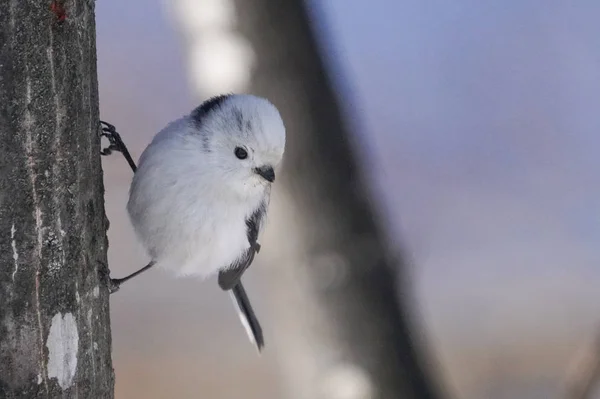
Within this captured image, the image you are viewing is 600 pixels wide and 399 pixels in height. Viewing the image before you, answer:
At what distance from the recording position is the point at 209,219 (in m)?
0.97

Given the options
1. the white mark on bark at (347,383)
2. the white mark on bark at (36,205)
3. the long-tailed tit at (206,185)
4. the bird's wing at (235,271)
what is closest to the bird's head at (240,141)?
the long-tailed tit at (206,185)

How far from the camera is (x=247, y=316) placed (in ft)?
3.97

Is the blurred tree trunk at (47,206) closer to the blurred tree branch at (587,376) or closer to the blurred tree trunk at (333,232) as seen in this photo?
the blurred tree trunk at (333,232)

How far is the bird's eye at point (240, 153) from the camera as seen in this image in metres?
0.97

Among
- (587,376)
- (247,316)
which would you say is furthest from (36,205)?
(247,316)

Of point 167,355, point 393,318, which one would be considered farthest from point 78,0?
point 167,355

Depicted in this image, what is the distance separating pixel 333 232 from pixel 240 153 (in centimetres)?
19

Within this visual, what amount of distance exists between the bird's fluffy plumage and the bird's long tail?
208mm

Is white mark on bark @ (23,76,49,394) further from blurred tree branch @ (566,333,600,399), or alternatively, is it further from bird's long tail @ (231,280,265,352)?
bird's long tail @ (231,280,265,352)

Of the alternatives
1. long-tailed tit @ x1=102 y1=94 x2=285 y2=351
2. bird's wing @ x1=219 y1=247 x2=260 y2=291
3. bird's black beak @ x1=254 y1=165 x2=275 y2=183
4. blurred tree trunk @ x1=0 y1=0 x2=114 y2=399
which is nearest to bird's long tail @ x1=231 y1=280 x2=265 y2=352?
bird's wing @ x1=219 y1=247 x2=260 y2=291

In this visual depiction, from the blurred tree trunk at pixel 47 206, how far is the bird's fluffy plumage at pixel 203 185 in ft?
0.95

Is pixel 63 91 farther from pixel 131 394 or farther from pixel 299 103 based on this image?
pixel 131 394

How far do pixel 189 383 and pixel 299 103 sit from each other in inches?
32.7

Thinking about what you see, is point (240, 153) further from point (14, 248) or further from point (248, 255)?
point (14, 248)
